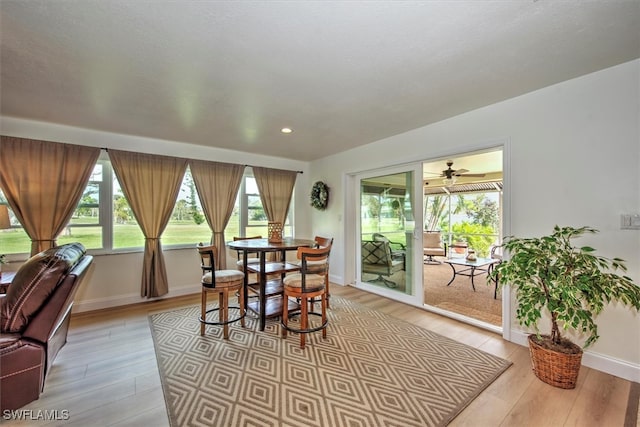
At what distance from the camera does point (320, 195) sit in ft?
15.9

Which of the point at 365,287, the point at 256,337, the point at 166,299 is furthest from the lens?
the point at 365,287

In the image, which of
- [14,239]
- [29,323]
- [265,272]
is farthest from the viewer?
[14,239]

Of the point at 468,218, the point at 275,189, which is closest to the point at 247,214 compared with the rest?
the point at 275,189

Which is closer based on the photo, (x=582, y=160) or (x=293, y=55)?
(x=293, y=55)

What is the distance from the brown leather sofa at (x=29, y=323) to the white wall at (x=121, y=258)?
6.31 ft

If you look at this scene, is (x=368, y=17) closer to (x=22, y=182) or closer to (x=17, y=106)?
(x=17, y=106)

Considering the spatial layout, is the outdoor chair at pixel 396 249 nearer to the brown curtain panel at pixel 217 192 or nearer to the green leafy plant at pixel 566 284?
the green leafy plant at pixel 566 284

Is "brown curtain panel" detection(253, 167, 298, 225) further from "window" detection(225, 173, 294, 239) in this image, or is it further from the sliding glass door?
the sliding glass door

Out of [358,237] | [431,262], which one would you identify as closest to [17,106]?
[358,237]

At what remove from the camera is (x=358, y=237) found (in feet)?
14.9

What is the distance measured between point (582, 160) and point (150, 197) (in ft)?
16.1

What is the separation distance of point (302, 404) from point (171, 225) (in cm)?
339

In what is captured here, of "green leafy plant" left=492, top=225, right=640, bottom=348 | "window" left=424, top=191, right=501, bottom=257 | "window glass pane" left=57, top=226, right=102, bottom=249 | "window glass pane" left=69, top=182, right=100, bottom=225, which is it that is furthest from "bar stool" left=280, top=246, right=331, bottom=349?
"window" left=424, top=191, right=501, bottom=257

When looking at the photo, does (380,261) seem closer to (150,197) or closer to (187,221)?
(187,221)
